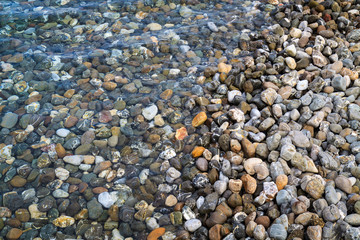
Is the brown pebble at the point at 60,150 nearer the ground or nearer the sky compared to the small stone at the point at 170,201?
nearer the ground

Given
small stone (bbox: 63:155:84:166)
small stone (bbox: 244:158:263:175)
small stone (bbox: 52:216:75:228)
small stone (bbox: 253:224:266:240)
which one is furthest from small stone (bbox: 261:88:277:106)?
small stone (bbox: 52:216:75:228)

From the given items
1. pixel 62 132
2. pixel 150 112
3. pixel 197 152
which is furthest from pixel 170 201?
pixel 62 132

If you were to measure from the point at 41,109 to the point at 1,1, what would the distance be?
2664mm

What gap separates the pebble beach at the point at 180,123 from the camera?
7.77 feet

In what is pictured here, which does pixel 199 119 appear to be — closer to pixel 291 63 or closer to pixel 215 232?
pixel 215 232

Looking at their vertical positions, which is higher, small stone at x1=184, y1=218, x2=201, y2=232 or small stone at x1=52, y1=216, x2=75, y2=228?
small stone at x1=184, y1=218, x2=201, y2=232

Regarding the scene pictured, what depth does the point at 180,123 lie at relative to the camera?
316cm

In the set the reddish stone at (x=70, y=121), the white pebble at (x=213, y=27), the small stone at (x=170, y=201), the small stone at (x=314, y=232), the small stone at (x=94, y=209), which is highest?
the white pebble at (x=213, y=27)

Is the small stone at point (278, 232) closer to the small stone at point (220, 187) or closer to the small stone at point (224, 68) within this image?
the small stone at point (220, 187)

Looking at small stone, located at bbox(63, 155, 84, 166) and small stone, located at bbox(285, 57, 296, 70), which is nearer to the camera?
small stone, located at bbox(63, 155, 84, 166)

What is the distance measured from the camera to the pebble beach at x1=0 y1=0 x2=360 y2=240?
2.37m

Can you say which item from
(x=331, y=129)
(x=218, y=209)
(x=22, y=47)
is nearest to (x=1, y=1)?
(x=22, y=47)

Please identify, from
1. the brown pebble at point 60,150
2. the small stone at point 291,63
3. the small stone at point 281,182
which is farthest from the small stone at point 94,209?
the small stone at point 291,63

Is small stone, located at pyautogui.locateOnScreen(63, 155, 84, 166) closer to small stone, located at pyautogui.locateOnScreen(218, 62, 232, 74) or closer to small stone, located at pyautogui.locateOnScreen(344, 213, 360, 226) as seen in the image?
small stone, located at pyautogui.locateOnScreen(218, 62, 232, 74)
